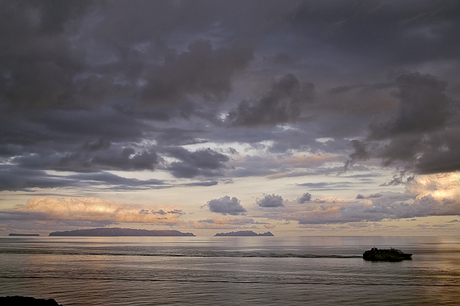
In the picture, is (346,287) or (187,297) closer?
(187,297)

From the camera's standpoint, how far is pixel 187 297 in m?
66.4

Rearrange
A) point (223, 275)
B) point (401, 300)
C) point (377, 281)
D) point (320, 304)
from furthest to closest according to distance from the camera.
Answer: point (223, 275) → point (377, 281) → point (401, 300) → point (320, 304)

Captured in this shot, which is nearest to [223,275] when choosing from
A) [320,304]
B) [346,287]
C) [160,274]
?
[160,274]

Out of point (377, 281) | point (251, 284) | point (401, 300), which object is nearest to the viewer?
point (401, 300)

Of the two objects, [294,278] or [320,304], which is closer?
[320,304]

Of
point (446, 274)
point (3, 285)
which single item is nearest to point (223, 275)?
point (3, 285)

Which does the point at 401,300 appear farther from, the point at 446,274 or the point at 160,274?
the point at 160,274

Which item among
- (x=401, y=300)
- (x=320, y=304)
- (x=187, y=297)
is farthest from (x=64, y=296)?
(x=401, y=300)

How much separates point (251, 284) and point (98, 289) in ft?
108

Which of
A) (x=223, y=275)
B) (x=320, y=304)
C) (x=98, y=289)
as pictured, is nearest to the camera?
(x=320, y=304)

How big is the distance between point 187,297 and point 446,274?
3029 inches

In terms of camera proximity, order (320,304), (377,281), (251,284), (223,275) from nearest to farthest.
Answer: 1. (320,304)
2. (251,284)
3. (377,281)
4. (223,275)

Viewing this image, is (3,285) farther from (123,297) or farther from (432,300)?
(432,300)

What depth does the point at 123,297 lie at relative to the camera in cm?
6512
